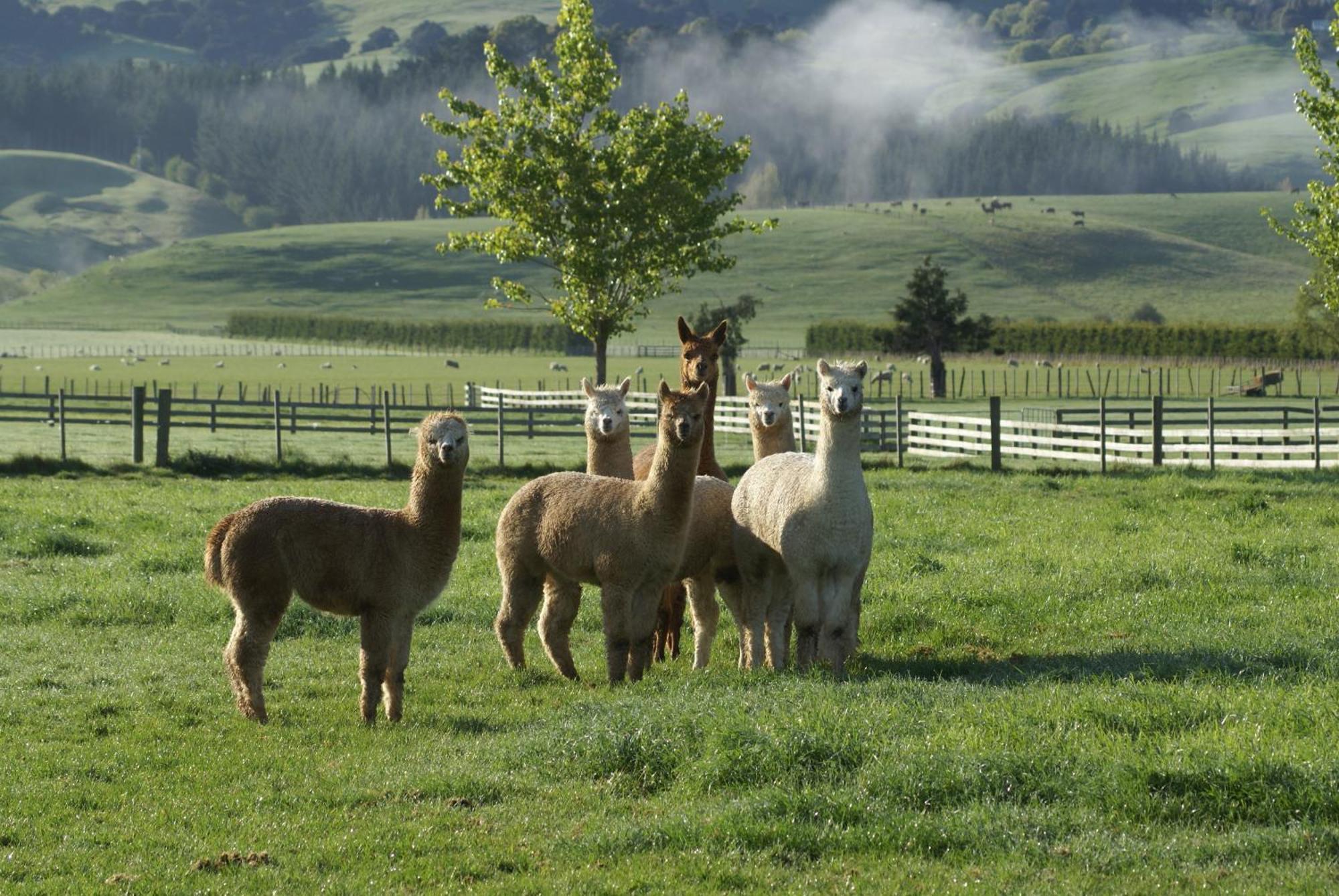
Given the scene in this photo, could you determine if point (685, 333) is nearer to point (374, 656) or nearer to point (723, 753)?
point (374, 656)

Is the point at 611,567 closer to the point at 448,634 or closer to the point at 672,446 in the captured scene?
the point at 672,446

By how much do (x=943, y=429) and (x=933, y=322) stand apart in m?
39.7

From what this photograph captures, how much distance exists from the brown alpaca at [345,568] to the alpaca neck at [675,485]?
1318mm

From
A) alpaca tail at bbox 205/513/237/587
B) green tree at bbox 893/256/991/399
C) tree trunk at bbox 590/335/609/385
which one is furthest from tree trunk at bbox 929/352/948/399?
alpaca tail at bbox 205/513/237/587

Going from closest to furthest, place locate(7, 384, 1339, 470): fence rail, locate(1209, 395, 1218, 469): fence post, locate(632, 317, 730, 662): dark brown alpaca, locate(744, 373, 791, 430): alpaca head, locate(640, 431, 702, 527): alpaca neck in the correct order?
locate(640, 431, 702, 527): alpaca neck
locate(632, 317, 730, 662): dark brown alpaca
locate(744, 373, 791, 430): alpaca head
locate(1209, 395, 1218, 469): fence post
locate(7, 384, 1339, 470): fence rail

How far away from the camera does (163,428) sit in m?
30.1

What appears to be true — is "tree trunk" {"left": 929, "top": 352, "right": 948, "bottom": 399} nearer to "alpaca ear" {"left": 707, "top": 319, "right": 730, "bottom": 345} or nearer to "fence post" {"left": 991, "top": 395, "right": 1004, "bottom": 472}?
"fence post" {"left": 991, "top": 395, "right": 1004, "bottom": 472}

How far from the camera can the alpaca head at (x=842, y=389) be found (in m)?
10.6

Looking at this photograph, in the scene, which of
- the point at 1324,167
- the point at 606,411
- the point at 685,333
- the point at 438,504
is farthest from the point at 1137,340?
the point at 438,504

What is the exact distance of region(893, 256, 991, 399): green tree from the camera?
242ft

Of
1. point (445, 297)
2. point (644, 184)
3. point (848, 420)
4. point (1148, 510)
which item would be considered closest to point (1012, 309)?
point (445, 297)

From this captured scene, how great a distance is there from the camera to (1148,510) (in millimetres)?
20016

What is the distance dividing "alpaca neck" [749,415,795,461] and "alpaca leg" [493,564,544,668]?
2497 millimetres

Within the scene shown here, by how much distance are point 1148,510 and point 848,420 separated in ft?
34.5
